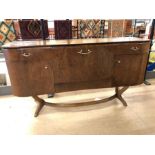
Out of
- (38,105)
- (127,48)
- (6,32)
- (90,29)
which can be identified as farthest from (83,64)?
(6,32)

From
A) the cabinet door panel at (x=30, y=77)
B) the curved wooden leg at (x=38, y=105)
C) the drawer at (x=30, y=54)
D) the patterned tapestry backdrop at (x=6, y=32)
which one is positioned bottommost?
the curved wooden leg at (x=38, y=105)

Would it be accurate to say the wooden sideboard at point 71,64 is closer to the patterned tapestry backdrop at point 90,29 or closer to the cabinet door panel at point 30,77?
the cabinet door panel at point 30,77

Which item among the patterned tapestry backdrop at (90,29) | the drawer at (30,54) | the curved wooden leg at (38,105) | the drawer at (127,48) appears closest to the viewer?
the drawer at (30,54)

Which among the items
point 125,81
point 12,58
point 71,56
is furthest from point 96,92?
point 12,58

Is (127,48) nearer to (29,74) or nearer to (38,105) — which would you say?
(29,74)

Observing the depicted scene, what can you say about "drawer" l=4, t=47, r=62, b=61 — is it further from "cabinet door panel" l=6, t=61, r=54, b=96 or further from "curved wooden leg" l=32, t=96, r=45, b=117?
"curved wooden leg" l=32, t=96, r=45, b=117

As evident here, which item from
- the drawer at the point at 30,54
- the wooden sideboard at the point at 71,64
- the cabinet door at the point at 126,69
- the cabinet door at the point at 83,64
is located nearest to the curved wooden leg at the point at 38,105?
the wooden sideboard at the point at 71,64

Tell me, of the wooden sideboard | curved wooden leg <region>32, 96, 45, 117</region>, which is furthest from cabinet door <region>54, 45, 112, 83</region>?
curved wooden leg <region>32, 96, 45, 117</region>

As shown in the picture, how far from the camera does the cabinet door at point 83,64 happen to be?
4.79ft

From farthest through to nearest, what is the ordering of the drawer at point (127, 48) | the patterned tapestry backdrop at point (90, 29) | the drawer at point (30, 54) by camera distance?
1. the patterned tapestry backdrop at point (90, 29)
2. the drawer at point (127, 48)
3. the drawer at point (30, 54)
